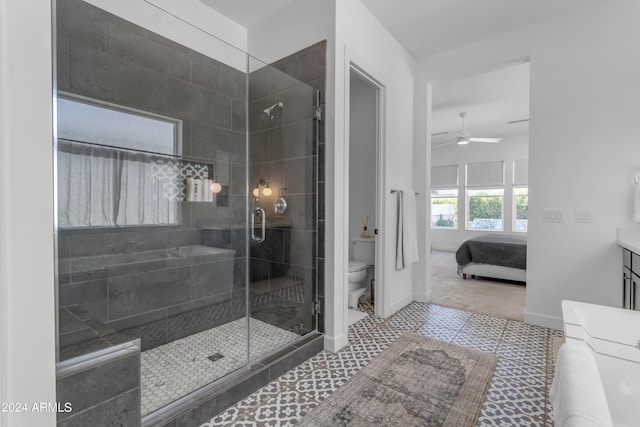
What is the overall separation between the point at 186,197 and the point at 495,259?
167 inches

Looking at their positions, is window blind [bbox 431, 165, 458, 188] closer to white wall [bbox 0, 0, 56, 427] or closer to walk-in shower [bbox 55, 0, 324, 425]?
walk-in shower [bbox 55, 0, 324, 425]

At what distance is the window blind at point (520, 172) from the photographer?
6.54 meters

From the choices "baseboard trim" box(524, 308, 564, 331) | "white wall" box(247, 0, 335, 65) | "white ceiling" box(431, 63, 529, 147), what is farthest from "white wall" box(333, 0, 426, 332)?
"baseboard trim" box(524, 308, 564, 331)

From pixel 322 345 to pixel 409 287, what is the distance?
157 centimetres

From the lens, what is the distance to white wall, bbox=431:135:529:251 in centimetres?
673

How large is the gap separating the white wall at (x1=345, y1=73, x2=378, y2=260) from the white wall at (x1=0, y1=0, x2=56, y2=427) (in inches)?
117

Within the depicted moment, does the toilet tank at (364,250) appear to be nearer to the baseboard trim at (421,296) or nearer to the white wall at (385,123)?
the white wall at (385,123)

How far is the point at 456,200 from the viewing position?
757 centimetres

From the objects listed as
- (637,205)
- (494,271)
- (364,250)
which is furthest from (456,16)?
(494,271)

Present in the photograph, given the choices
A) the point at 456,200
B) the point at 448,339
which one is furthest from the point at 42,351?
the point at 456,200

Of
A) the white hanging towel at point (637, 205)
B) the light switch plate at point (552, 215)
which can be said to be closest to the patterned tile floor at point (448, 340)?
the light switch plate at point (552, 215)

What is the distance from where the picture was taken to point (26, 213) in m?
1.01

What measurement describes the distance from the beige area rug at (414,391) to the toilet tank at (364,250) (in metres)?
1.24

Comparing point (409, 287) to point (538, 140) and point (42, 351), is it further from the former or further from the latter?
point (42, 351)
